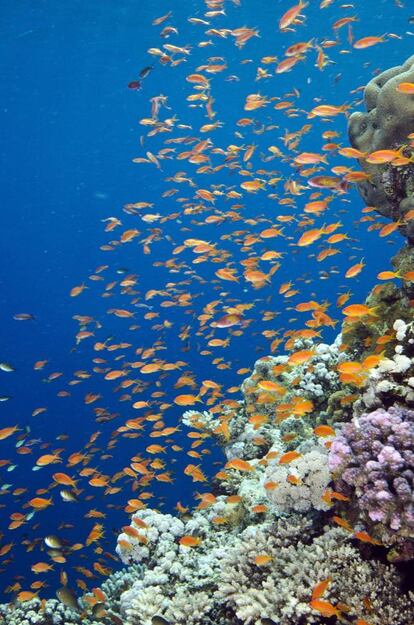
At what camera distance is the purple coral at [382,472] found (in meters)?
3.96

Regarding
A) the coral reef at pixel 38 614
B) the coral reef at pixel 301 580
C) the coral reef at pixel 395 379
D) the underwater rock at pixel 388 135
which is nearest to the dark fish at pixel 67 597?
the coral reef at pixel 38 614

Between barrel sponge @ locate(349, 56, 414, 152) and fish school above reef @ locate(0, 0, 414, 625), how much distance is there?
0.8 inches

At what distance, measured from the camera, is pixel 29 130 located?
4688cm

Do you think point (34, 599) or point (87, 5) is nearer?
point (34, 599)

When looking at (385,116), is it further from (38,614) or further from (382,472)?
(38,614)

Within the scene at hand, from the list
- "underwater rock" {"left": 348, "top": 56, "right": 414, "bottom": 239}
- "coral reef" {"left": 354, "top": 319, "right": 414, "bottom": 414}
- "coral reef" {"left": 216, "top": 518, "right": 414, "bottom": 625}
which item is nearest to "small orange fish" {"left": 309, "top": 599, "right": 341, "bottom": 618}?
"coral reef" {"left": 216, "top": 518, "right": 414, "bottom": 625}

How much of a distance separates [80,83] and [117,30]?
11280 mm

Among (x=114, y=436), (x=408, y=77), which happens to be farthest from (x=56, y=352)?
(x=408, y=77)

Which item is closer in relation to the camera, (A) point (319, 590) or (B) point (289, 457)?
(A) point (319, 590)

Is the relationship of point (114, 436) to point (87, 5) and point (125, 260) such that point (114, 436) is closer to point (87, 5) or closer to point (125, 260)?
point (87, 5)

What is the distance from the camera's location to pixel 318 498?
5.12 metres

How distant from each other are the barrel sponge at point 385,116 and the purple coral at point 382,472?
436 cm

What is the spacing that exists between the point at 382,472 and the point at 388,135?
5040 mm

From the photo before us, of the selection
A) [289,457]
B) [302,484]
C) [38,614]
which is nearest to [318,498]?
[302,484]
